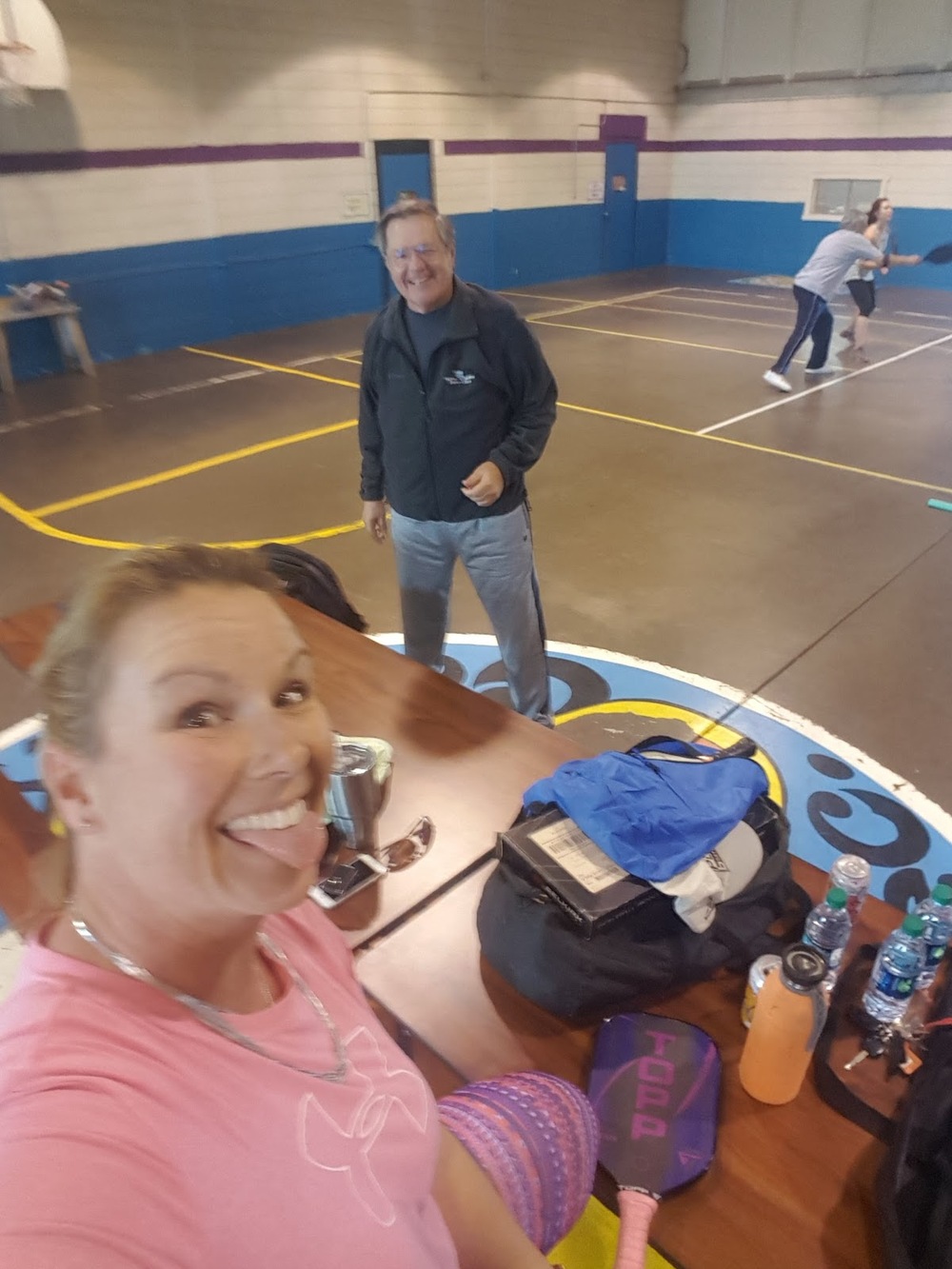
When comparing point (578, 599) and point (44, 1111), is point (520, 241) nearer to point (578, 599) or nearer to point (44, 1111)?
point (578, 599)

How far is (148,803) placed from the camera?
84cm

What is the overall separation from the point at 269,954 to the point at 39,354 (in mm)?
9935

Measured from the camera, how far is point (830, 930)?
1.46m

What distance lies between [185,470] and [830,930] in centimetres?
592

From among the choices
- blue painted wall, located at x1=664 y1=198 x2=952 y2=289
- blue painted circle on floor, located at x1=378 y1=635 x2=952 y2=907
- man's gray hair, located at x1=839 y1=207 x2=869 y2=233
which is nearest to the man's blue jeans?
blue painted circle on floor, located at x1=378 y1=635 x2=952 y2=907

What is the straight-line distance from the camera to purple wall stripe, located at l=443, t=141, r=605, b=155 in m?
12.8

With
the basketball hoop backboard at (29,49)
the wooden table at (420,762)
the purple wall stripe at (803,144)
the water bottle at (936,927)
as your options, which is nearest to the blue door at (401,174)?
the basketball hoop backboard at (29,49)

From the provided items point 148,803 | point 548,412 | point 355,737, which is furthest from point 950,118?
point 148,803

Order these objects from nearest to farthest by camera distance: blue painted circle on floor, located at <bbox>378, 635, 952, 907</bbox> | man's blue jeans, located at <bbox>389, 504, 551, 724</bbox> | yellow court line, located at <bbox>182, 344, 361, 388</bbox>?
1. blue painted circle on floor, located at <bbox>378, 635, 952, 907</bbox>
2. man's blue jeans, located at <bbox>389, 504, 551, 724</bbox>
3. yellow court line, located at <bbox>182, 344, 361, 388</bbox>

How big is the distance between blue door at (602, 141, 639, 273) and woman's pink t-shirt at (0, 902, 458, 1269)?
54.1 feet

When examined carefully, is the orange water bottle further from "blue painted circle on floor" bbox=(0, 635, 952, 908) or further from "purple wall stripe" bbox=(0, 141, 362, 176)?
"purple wall stripe" bbox=(0, 141, 362, 176)

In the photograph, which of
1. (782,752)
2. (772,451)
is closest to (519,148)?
(772,451)

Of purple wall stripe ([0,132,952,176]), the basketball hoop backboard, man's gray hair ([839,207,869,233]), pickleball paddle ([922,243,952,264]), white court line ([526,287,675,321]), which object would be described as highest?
the basketball hoop backboard

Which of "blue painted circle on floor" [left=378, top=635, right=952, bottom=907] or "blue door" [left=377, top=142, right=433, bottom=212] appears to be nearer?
"blue painted circle on floor" [left=378, top=635, right=952, bottom=907]
